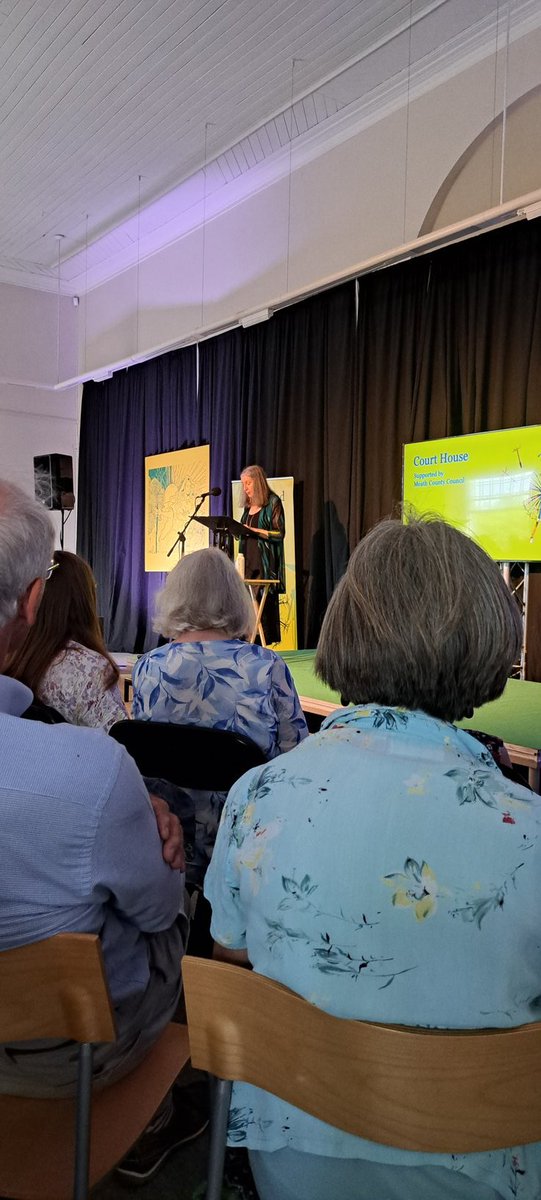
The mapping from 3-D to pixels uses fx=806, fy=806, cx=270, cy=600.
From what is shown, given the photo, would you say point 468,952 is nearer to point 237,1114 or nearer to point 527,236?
point 237,1114

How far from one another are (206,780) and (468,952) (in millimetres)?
1098

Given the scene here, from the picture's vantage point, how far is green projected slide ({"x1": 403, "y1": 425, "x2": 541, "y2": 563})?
4.68 metres

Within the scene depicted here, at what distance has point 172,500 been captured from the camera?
806 cm

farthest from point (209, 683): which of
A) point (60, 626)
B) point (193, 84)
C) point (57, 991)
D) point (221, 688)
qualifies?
point (193, 84)

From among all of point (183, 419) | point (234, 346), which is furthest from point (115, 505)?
point (234, 346)

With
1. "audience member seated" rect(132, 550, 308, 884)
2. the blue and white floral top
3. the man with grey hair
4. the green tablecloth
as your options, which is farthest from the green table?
the blue and white floral top

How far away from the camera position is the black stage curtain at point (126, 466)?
8.12 metres

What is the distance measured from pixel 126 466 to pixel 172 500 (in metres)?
1.06

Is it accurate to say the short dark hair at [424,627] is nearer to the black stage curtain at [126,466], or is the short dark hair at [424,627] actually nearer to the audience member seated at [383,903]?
the audience member seated at [383,903]

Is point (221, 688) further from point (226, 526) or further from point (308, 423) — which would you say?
point (308, 423)

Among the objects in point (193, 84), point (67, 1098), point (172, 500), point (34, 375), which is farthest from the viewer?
point (34, 375)

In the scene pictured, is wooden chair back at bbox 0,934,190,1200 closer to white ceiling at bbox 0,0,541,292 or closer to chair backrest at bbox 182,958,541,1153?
chair backrest at bbox 182,958,541,1153

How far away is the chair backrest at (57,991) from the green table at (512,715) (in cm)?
153

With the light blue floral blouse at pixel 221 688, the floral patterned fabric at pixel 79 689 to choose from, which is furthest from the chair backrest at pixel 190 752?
the floral patterned fabric at pixel 79 689
